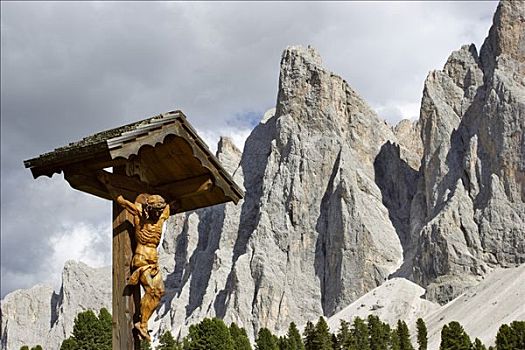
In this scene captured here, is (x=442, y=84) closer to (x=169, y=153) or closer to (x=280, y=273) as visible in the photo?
(x=280, y=273)

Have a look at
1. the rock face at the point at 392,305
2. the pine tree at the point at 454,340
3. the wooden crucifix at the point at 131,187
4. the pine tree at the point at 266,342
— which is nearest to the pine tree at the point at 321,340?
the pine tree at the point at 266,342

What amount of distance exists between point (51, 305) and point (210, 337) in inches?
4082

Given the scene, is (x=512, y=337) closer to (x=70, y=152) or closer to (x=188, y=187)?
(x=188, y=187)

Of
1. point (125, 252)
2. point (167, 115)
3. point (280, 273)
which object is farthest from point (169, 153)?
point (280, 273)

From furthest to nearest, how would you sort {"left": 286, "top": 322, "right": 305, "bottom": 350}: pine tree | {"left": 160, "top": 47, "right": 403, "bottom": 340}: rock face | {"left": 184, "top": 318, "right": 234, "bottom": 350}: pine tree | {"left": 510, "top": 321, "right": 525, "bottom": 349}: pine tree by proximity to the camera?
{"left": 160, "top": 47, "right": 403, "bottom": 340}: rock face, {"left": 286, "top": 322, "right": 305, "bottom": 350}: pine tree, {"left": 510, "top": 321, "right": 525, "bottom": 349}: pine tree, {"left": 184, "top": 318, "right": 234, "bottom": 350}: pine tree

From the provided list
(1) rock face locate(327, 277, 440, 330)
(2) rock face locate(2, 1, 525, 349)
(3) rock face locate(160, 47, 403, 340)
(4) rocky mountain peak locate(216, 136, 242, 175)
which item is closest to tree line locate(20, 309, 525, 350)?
(1) rock face locate(327, 277, 440, 330)

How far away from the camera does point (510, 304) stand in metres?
93.2

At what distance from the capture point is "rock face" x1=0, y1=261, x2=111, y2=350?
482 ft

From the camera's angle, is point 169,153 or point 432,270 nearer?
point 169,153

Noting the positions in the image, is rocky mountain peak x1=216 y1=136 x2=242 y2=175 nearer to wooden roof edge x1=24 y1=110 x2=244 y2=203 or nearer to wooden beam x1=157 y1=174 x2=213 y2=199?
wooden beam x1=157 y1=174 x2=213 y2=199

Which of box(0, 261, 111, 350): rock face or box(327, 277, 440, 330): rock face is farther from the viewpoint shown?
box(0, 261, 111, 350): rock face

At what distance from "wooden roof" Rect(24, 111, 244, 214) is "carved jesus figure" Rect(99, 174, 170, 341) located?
0.20 metres

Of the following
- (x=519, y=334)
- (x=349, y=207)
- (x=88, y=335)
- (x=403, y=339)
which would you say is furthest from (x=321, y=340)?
(x=349, y=207)

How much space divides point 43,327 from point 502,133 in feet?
289
